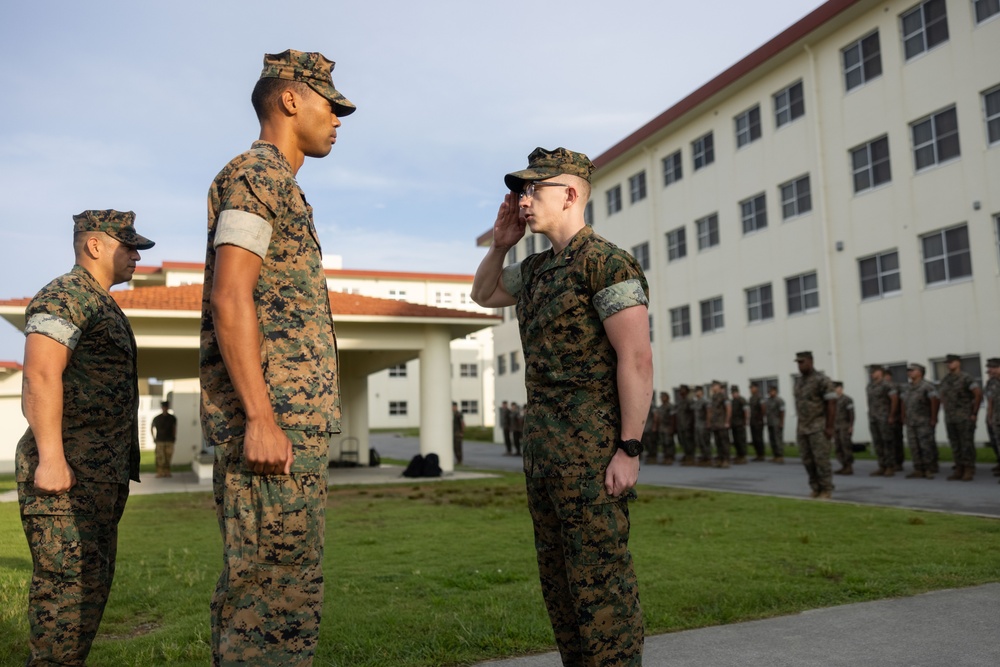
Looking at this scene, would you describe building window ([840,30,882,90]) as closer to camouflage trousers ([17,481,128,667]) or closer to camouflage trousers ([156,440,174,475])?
camouflage trousers ([156,440,174,475])

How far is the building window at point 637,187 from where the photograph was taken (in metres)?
36.8

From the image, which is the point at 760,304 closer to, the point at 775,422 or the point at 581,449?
the point at 775,422

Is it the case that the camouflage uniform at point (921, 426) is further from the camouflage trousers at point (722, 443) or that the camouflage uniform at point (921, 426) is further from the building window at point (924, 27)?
the building window at point (924, 27)

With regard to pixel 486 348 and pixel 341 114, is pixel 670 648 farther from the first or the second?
pixel 486 348

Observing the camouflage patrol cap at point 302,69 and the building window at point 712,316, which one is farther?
the building window at point 712,316

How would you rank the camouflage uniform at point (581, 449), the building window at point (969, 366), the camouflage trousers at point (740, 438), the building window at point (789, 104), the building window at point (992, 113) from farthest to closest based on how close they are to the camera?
the building window at point (789, 104)
the camouflage trousers at point (740, 438)
the building window at point (969, 366)
the building window at point (992, 113)
the camouflage uniform at point (581, 449)

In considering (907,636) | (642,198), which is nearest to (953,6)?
(642,198)

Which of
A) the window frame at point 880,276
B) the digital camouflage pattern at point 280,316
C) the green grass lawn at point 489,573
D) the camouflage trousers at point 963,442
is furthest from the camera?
the window frame at point 880,276

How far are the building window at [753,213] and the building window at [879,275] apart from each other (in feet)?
15.8

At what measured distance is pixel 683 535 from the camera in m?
8.87

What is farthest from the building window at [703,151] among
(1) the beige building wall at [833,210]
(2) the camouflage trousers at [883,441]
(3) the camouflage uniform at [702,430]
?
(2) the camouflage trousers at [883,441]

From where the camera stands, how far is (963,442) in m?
15.2

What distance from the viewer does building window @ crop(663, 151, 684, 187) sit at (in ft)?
113

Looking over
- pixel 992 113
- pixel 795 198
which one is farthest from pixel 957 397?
pixel 795 198
